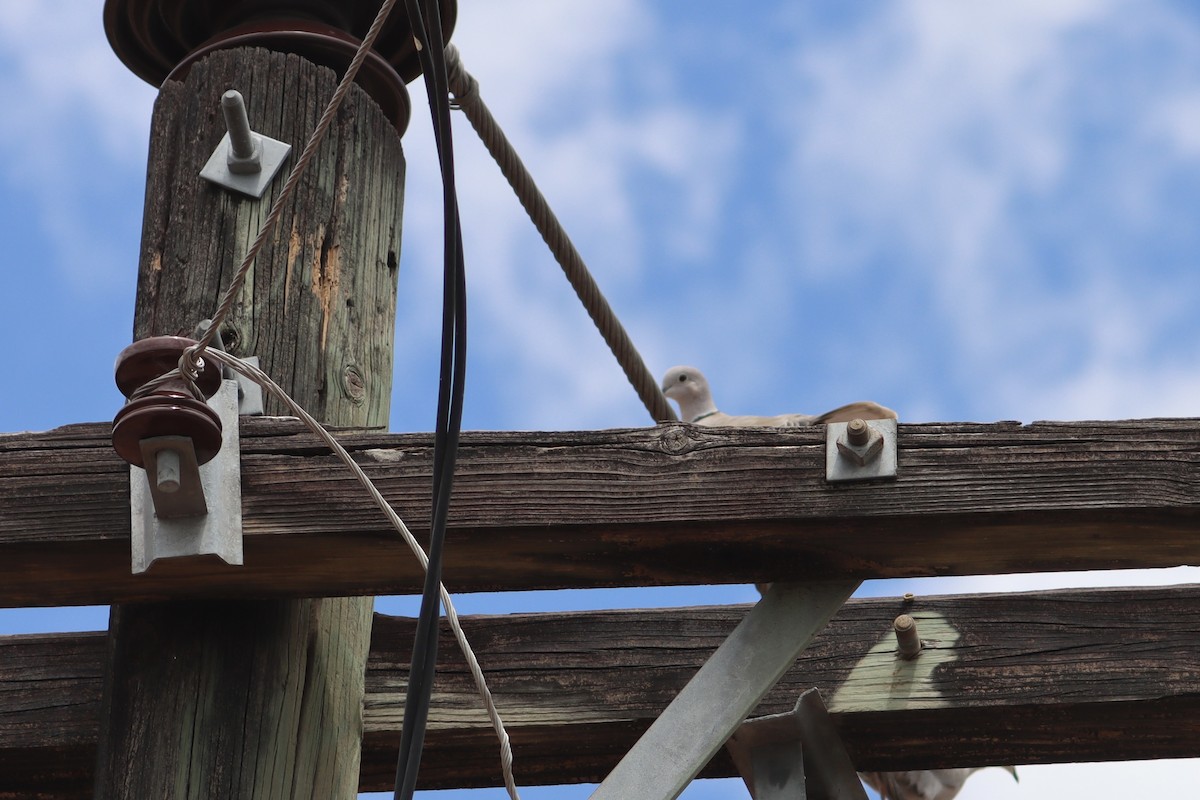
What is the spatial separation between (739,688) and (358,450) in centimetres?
59

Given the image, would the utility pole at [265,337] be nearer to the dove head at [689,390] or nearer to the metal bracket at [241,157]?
the metal bracket at [241,157]

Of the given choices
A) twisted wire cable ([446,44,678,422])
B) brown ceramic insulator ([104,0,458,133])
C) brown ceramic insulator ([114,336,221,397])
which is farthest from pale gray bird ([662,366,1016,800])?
brown ceramic insulator ([104,0,458,133])

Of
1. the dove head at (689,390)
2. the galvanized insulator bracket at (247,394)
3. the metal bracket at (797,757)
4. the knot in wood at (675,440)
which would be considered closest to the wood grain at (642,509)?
the knot in wood at (675,440)

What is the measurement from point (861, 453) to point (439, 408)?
54 cm

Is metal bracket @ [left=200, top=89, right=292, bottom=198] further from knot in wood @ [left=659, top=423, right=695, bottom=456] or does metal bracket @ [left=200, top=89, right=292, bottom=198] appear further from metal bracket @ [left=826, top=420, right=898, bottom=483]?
metal bracket @ [left=826, top=420, right=898, bottom=483]

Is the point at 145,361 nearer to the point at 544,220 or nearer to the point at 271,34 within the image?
the point at 271,34

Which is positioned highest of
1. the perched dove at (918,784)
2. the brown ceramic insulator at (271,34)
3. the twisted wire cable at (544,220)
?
the twisted wire cable at (544,220)

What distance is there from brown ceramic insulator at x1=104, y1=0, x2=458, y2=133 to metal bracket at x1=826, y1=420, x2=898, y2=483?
1196 mm

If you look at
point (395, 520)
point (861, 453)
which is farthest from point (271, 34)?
point (861, 453)

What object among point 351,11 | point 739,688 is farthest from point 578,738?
point 351,11

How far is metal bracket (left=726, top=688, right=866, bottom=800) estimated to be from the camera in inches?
96.6

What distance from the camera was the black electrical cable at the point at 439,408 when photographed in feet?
5.91

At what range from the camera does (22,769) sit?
2504 mm

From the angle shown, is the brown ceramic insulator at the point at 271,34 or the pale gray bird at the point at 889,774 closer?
the pale gray bird at the point at 889,774
